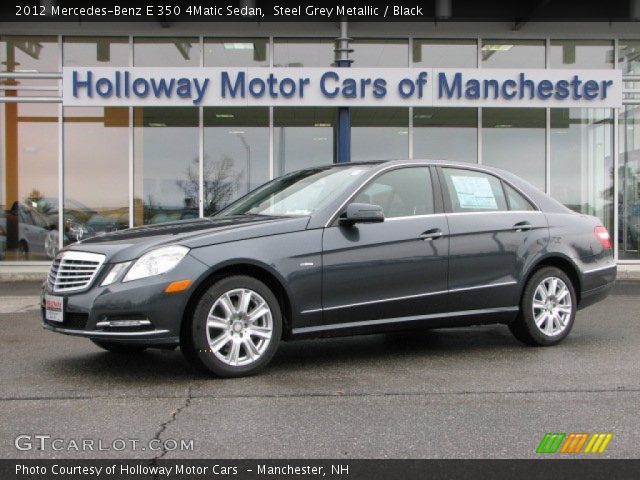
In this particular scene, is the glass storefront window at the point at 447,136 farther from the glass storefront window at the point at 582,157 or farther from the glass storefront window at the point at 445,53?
the glass storefront window at the point at 582,157

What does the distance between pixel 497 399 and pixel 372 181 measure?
6.43ft

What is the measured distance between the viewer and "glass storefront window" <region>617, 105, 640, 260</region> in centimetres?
1477

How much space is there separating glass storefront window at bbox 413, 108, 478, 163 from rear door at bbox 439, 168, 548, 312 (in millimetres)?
8403

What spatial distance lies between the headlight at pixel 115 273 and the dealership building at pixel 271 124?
918 centimetres

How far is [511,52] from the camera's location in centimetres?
1486

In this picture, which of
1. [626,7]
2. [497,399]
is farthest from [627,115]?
[497,399]

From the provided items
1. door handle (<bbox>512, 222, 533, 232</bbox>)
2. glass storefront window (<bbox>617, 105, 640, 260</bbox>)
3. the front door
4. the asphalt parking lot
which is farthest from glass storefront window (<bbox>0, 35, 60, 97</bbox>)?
glass storefront window (<bbox>617, 105, 640, 260</bbox>)

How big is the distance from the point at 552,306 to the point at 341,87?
770 cm

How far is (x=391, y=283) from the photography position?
221 inches

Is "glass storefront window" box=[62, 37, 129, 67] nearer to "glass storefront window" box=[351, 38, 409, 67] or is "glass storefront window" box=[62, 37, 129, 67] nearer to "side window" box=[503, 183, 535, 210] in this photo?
"glass storefront window" box=[351, 38, 409, 67]

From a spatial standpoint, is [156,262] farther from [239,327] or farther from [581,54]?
[581,54]

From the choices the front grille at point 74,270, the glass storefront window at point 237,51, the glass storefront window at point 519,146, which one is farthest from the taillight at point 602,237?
the glass storefront window at point 237,51
